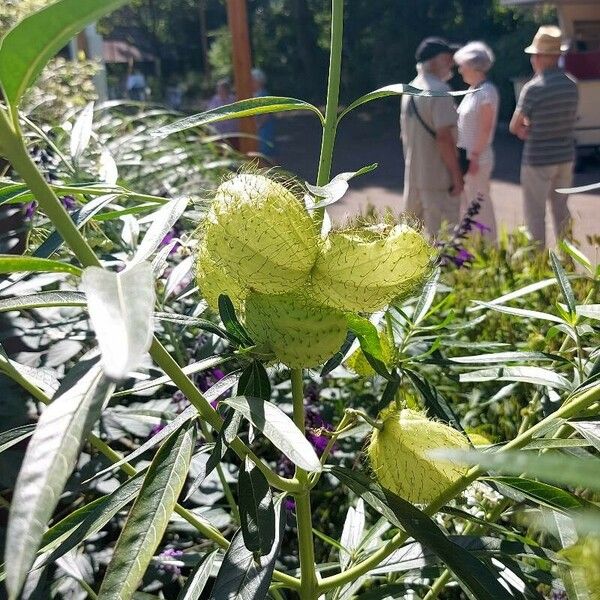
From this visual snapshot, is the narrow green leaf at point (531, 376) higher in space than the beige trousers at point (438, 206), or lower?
higher

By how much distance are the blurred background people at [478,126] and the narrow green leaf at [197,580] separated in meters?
3.08

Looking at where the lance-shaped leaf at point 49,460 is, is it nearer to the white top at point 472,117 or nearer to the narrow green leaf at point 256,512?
the narrow green leaf at point 256,512

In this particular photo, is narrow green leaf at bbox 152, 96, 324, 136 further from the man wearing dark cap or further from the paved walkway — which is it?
the paved walkway

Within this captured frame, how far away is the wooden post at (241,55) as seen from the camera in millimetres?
4555

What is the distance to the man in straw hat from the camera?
155 inches

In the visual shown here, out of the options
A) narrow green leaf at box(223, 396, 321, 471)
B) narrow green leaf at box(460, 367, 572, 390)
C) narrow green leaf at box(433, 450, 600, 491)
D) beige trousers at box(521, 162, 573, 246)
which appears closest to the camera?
narrow green leaf at box(433, 450, 600, 491)

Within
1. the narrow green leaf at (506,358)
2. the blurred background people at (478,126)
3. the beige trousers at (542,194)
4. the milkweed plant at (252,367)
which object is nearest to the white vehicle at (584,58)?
the beige trousers at (542,194)

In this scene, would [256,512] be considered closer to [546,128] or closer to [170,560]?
[170,560]

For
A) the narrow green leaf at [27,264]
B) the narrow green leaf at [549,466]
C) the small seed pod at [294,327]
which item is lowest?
the small seed pod at [294,327]

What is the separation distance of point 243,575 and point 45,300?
10.3 inches

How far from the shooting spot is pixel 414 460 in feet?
2.13

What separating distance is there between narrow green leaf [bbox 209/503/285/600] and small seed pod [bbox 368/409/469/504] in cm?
11

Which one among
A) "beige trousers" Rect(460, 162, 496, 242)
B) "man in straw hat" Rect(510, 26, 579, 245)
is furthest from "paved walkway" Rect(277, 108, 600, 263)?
"beige trousers" Rect(460, 162, 496, 242)

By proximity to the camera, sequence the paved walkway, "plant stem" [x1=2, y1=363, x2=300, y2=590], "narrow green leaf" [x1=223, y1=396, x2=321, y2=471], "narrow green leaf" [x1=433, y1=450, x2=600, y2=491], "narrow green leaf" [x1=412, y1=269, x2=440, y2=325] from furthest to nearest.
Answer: the paved walkway < "narrow green leaf" [x1=412, y1=269, x2=440, y2=325] < "plant stem" [x1=2, y1=363, x2=300, y2=590] < "narrow green leaf" [x1=223, y1=396, x2=321, y2=471] < "narrow green leaf" [x1=433, y1=450, x2=600, y2=491]
